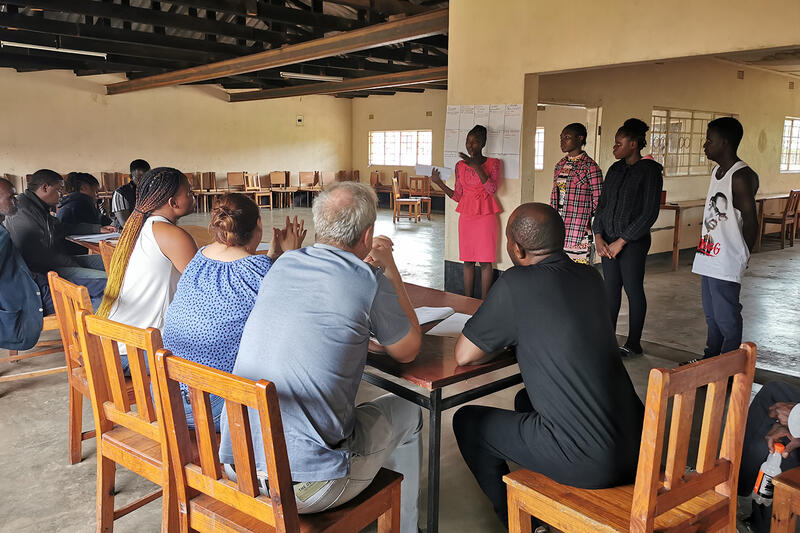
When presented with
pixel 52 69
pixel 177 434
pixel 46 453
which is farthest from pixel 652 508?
pixel 52 69

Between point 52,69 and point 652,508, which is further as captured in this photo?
point 52,69

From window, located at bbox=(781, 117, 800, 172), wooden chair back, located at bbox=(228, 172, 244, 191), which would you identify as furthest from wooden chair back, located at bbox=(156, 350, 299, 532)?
wooden chair back, located at bbox=(228, 172, 244, 191)

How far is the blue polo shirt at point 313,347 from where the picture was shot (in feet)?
4.85

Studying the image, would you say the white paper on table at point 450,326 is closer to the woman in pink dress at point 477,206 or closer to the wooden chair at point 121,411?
the wooden chair at point 121,411

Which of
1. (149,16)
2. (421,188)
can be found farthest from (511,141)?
(421,188)

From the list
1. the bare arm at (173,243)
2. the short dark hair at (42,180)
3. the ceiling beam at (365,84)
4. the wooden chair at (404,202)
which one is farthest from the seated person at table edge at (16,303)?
the wooden chair at (404,202)

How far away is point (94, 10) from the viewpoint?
6.51 metres

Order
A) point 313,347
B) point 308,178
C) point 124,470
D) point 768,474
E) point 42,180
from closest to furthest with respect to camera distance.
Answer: point 313,347 < point 768,474 < point 124,470 < point 42,180 < point 308,178

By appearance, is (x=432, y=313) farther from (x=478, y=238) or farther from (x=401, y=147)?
(x=401, y=147)

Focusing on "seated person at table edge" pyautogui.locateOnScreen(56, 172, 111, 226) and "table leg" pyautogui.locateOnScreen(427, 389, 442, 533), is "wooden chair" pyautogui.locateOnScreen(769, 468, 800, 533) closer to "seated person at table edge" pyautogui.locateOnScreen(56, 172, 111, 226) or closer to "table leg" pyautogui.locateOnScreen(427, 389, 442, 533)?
"table leg" pyautogui.locateOnScreen(427, 389, 442, 533)

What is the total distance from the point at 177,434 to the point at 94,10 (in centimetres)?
642

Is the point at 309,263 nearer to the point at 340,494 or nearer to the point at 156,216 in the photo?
the point at 340,494

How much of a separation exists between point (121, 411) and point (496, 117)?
370cm

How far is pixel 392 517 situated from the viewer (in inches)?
67.8
